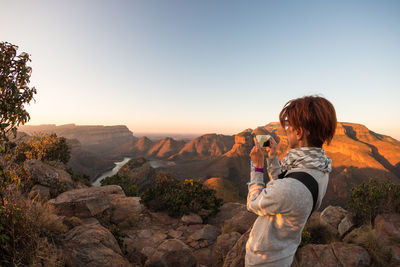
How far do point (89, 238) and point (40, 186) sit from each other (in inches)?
235

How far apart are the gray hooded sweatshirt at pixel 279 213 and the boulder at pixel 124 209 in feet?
22.0

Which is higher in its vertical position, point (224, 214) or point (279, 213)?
point (279, 213)

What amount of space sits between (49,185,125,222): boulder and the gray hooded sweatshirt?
6138 millimetres

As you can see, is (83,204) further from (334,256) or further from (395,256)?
(395,256)

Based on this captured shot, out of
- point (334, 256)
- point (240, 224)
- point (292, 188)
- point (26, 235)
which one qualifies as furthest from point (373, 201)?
point (26, 235)

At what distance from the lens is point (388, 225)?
4.42m

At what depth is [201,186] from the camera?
333 inches

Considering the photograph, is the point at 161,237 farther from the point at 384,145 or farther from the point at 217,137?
the point at 217,137

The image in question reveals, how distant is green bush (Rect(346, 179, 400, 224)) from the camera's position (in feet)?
16.5

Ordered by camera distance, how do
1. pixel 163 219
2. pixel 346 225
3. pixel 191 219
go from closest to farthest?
pixel 346 225 < pixel 191 219 < pixel 163 219

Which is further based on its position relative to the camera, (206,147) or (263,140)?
(206,147)

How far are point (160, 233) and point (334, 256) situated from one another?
5122mm

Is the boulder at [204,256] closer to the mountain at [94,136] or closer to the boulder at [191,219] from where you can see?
the boulder at [191,219]

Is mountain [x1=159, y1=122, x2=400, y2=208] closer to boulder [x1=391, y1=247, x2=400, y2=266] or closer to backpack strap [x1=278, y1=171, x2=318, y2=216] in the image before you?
boulder [x1=391, y1=247, x2=400, y2=266]
